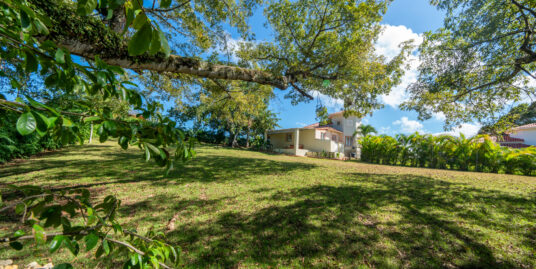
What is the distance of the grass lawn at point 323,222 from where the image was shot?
2.54m

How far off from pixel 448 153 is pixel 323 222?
14195 mm

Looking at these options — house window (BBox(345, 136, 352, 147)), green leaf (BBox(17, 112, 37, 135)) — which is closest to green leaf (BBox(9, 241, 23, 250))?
green leaf (BBox(17, 112, 37, 135))

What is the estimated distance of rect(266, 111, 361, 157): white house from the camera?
2388cm

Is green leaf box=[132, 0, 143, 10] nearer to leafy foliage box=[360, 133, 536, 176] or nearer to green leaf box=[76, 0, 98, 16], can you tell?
green leaf box=[76, 0, 98, 16]

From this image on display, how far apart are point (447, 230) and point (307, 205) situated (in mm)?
2363

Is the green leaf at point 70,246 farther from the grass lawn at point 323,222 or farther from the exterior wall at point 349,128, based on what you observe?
the exterior wall at point 349,128

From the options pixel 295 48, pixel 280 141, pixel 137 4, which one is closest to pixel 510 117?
pixel 295 48

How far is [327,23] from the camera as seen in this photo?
6332 mm

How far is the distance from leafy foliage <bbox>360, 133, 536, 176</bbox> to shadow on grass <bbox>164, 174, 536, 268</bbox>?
28.7 ft

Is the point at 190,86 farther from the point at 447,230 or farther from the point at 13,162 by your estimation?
the point at 13,162

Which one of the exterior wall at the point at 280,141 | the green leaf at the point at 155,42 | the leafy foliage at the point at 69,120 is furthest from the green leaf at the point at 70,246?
the exterior wall at the point at 280,141

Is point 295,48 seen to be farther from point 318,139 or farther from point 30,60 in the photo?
point 318,139

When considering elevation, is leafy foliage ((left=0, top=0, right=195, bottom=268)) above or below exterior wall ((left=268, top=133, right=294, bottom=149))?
below

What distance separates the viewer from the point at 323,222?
3.46 m
